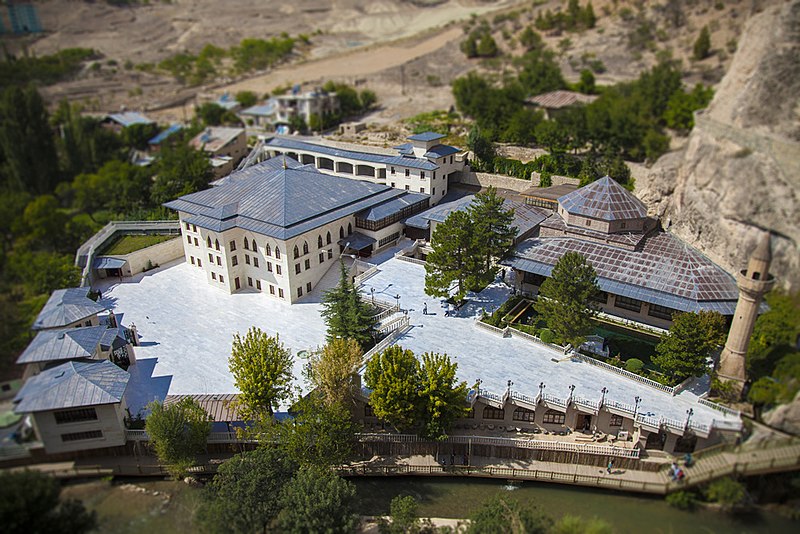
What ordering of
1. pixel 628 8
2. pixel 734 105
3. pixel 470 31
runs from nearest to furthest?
pixel 734 105 < pixel 628 8 < pixel 470 31

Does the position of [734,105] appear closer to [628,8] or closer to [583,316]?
[583,316]

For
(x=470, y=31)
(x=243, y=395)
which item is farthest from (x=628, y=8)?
(x=243, y=395)

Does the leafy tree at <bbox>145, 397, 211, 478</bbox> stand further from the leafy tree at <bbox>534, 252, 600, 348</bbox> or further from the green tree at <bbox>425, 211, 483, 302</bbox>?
the leafy tree at <bbox>534, 252, 600, 348</bbox>

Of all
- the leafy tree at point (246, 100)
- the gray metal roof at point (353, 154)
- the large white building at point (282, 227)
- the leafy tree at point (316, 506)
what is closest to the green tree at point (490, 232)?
the large white building at point (282, 227)

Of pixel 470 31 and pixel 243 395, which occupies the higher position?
pixel 470 31

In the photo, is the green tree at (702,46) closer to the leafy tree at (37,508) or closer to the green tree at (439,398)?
the green tree at (439,398)

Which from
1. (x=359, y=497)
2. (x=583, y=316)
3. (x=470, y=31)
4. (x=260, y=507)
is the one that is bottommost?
(x=359, y=497)

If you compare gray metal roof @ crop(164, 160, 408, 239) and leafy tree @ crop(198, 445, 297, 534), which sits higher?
gray metal roof @ crop(164, 160, 408, 239)

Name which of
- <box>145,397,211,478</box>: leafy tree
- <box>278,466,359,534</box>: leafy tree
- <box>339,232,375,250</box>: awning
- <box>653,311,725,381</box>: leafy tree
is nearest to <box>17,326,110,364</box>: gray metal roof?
<box>145,397,211,478</box>: leafy tree
